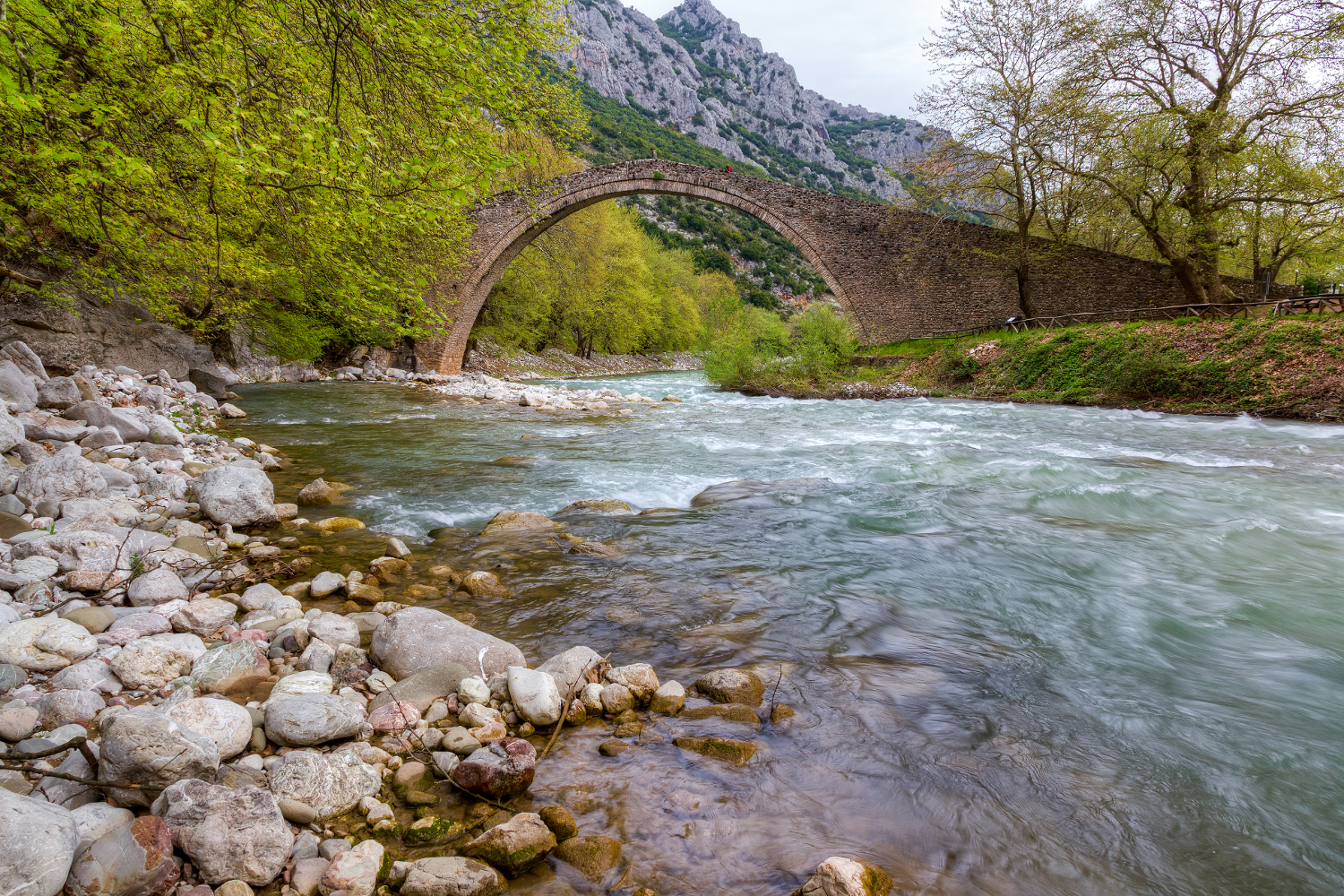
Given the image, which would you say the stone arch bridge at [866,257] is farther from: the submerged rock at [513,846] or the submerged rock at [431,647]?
the submerged rock at [513,846]

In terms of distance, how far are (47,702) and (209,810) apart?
826 millimetres

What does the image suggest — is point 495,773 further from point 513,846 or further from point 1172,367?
point 1172,367

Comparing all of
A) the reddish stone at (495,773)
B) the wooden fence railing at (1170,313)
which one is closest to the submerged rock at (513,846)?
the reddish stone at (495,773)

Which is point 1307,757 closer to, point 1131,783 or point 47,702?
point 1131,783

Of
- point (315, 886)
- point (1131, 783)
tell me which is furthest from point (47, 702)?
point (1131, 783)

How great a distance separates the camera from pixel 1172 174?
41.0 feet

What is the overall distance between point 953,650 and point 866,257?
18280mm

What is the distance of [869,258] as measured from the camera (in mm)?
19047

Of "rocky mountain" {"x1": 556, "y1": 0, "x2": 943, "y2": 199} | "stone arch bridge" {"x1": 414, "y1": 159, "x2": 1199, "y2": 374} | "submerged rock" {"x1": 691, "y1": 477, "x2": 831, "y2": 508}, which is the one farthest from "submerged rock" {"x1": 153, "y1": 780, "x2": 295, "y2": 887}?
"rocky mountain" {"x1": 556, "y1": 0, "x2": 943, "y2": 199}

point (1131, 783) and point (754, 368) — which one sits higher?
point (754, 368)

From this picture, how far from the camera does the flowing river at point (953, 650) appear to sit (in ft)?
5.57

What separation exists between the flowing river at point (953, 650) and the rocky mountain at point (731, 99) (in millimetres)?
83337

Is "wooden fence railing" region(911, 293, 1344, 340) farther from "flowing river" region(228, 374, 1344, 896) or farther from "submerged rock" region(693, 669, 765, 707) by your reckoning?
"submerged rock" region(693, 669, 765, 707)

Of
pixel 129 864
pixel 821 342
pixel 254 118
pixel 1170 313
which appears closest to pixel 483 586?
pixel 129 864
